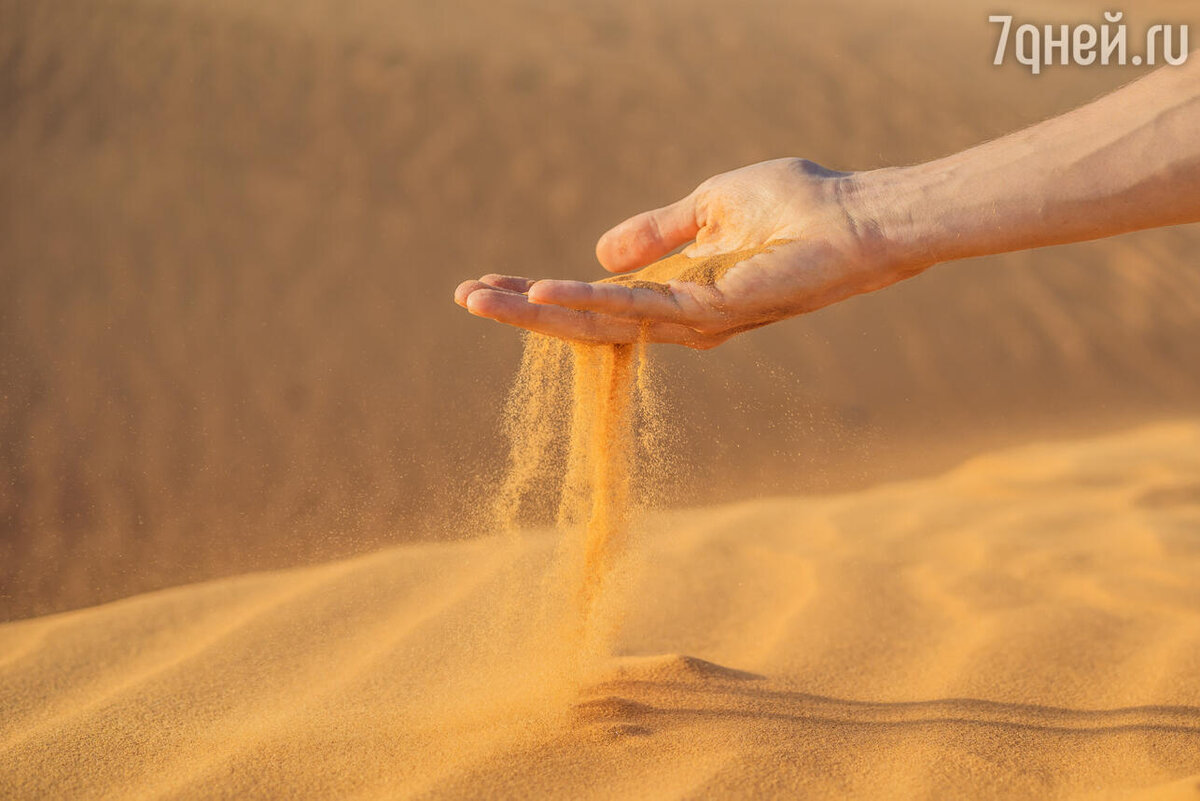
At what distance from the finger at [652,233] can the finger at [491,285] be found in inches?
10.5

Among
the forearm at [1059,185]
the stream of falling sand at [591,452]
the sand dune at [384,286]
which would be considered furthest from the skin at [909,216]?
the sand dune at [384,286]

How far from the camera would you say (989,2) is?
8633mm

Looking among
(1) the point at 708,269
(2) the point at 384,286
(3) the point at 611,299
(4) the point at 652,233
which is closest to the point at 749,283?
(1) the point at 708,269

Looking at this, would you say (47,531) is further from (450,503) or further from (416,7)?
(416,7)

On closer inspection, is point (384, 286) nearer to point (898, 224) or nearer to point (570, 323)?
point (570, 323)

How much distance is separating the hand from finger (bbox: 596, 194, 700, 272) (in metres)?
0.10

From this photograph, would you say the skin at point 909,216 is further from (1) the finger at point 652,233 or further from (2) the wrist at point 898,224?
(1) the finger at point 652,233

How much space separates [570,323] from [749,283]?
378 mm

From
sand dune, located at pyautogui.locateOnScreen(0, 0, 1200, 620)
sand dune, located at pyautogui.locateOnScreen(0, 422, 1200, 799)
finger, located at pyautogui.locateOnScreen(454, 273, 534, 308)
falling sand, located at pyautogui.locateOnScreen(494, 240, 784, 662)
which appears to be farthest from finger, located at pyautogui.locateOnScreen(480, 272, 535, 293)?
sand dune, located at pyautogui.locateOnScreen(0, 0, 1200, 620)

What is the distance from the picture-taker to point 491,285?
7.09 ft

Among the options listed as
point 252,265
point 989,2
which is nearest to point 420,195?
point 252,265

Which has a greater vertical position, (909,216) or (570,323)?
(909,216)

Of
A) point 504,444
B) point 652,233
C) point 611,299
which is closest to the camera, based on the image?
point 611,299

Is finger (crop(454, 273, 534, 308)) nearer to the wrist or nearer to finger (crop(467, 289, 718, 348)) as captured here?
finger (crop(467, 289, 718, 348))
